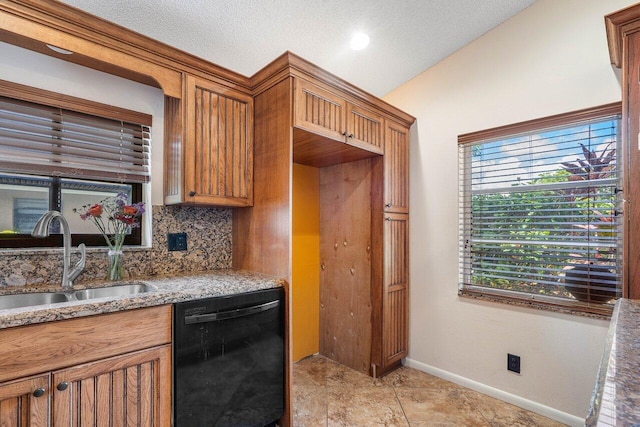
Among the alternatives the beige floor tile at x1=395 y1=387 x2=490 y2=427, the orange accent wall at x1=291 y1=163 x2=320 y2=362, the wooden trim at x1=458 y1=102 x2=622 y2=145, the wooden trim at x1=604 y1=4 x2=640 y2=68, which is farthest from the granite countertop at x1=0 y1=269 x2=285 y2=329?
the wooden trim at x1=604 y1=4 x2=640 y2=68

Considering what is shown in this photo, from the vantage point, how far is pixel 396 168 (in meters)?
2.67

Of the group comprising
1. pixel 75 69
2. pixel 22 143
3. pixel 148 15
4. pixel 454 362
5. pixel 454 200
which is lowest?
pixel 454 362

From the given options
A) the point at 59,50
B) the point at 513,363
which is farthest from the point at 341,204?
the point at 59,50

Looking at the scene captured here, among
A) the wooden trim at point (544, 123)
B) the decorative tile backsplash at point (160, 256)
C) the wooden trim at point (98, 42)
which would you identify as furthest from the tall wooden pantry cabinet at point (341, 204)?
the wooden trim at point (544, 123)

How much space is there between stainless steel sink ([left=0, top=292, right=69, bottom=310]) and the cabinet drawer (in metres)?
0.45

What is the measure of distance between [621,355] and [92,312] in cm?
166

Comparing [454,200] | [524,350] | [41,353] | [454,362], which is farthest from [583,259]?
[41,353]

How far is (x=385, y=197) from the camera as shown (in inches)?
99.8

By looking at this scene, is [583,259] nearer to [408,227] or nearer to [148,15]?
[408,227]

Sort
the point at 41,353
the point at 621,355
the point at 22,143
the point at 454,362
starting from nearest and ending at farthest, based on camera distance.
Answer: the point at 621,355
the point at 41,353
the point at 22,143
the point at 454,362

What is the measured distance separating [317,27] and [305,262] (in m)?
1.84

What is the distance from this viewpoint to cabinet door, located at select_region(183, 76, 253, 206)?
1846 mm

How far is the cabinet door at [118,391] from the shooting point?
1.22 m

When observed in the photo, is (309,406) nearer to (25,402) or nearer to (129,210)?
(25,402)
